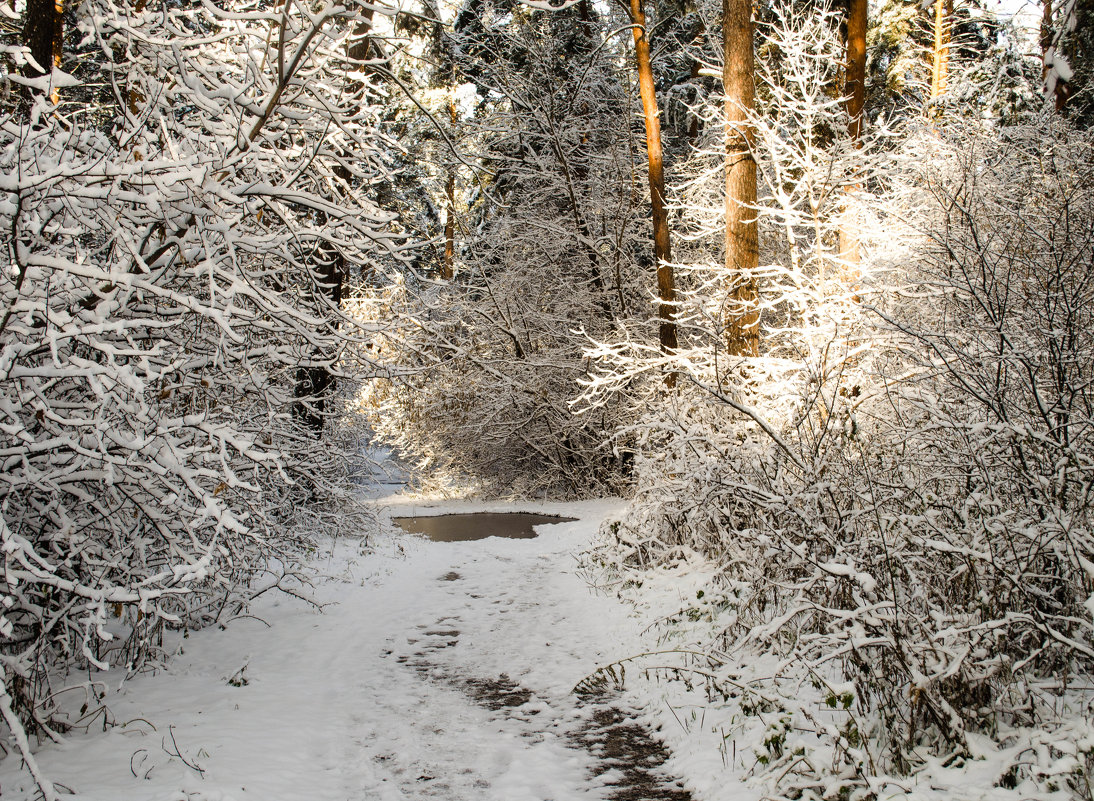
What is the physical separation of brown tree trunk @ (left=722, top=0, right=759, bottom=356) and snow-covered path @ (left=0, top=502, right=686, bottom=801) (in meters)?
3.85

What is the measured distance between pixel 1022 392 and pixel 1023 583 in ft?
3.75

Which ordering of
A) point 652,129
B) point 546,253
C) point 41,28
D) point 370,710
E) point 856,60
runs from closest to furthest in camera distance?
1. point 370,710
2. point 41,28
3. point 856,60
4. point 652,129
5. point 546,253

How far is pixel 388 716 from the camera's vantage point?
4898 mm

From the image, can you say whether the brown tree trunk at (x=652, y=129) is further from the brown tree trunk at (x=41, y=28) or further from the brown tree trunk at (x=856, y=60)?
the brown tree trunk at (x=41, y=28)

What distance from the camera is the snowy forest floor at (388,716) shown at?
12.3ft

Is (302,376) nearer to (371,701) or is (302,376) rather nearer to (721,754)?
(371,701)

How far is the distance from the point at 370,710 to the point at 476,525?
11704 mm

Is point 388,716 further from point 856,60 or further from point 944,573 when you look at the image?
point 856,60

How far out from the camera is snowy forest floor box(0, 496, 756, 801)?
12.3 ft

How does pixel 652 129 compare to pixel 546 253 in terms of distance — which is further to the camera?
pixel 546 253

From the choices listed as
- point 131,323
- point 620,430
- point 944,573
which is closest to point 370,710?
point 131,323

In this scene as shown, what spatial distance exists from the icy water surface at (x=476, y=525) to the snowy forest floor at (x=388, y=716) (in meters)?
6.28

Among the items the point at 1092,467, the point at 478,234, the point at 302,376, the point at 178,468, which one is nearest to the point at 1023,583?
the point at 1092,467

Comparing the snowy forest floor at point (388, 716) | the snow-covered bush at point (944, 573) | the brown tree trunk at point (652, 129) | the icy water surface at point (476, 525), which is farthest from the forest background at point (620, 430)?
the icy water surface at point (476, 525)
